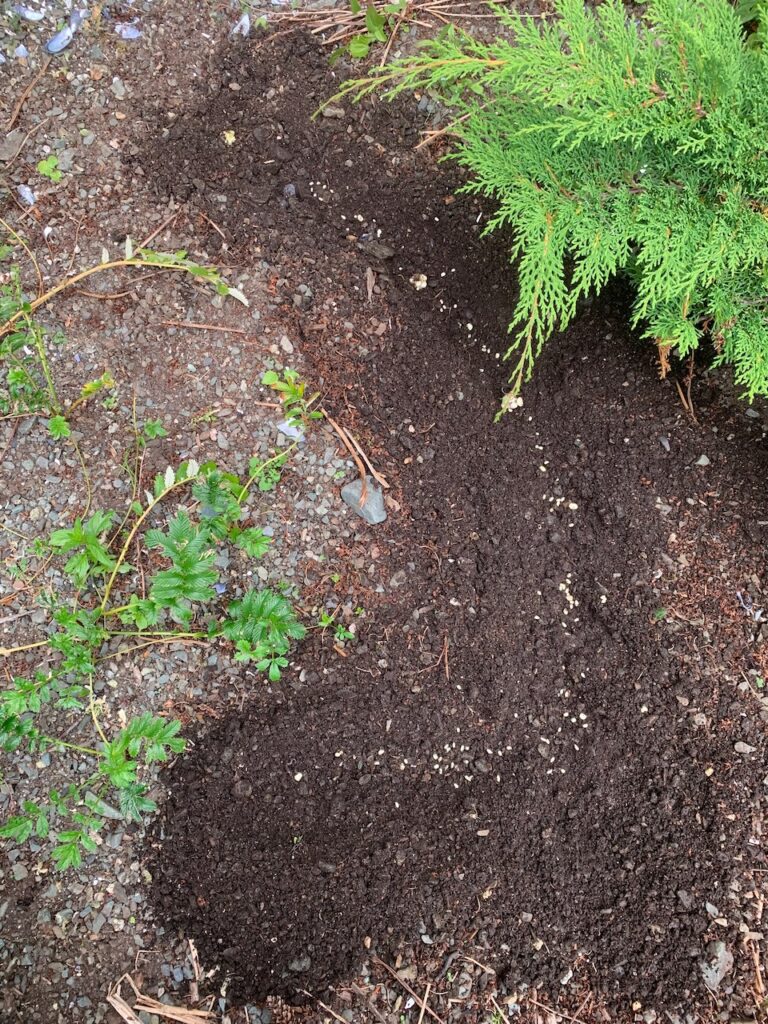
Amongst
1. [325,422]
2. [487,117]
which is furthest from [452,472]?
[487,117]

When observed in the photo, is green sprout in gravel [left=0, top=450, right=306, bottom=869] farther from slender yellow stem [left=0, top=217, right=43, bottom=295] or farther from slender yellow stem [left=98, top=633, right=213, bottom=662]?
slender yellow stem [left=0, top=217, right=43, bottom=295]

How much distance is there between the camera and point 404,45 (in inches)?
106

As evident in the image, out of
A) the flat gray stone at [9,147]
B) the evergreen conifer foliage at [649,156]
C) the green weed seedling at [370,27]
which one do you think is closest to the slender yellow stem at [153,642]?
the evergreen conifer foliage at [649,156]

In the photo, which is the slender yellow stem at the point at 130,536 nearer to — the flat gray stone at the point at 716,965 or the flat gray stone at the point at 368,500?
the flat gray stone at the point at 368,500

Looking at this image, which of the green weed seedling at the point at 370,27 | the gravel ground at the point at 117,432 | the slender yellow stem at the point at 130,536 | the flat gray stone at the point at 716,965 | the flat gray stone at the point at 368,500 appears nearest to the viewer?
the flat gray stone at the point at 716,965

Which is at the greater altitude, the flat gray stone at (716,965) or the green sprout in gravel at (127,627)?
the green sprout in gravel at (127,627)

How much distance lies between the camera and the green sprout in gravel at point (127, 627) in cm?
202

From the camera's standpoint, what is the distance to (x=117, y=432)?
2436mm

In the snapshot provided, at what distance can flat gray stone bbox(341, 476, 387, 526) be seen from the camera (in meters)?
2.39

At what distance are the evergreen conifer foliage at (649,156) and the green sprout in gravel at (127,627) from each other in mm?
1136

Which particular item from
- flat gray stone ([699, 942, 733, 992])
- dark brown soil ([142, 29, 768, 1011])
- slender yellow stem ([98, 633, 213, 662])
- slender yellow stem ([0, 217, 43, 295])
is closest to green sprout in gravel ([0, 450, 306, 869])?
slender yellow stem ([98, 633, 213, 662])

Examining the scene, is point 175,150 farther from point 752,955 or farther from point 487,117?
point 752,955

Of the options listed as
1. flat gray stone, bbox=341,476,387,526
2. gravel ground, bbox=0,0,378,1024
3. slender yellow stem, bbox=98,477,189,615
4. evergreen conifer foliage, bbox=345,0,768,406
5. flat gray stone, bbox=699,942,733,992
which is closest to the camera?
evergreen conifer foliage, bbox=345,0,768,406

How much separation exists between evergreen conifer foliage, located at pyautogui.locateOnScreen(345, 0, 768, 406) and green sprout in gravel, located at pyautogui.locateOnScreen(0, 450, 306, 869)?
3.73ft
